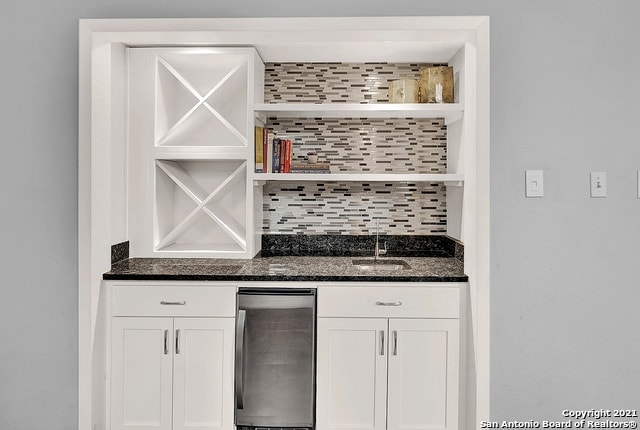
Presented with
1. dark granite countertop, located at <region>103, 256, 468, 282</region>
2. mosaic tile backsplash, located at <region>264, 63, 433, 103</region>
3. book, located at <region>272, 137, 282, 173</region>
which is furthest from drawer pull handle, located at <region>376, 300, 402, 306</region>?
mosaic tile backsplash, located at <region>264, 63, 433, 103</region>

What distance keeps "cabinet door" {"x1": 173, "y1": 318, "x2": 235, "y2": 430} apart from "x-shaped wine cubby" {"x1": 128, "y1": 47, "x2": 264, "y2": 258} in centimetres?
53

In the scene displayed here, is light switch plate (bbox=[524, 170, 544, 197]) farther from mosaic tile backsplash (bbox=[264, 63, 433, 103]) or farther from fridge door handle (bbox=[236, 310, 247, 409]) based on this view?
fridge door handle (bbox=[236, 310, 247, 409])

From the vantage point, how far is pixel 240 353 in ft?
8.45

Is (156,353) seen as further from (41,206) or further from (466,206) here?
(466,206)

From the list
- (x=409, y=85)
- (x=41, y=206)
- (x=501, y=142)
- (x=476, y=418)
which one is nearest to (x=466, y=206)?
(x=501, y=142)

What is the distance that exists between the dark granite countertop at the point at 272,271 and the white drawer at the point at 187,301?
5 cm

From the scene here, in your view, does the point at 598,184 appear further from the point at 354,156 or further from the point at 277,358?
the point at 277,358

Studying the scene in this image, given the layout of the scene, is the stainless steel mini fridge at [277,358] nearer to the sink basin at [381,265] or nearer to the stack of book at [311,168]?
the sink basin at [381,265]

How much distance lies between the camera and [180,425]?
266cm

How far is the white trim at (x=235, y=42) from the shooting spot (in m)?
2.51

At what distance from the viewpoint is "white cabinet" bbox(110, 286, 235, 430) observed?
2.65 metres

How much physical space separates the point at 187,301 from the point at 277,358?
49 centimetres

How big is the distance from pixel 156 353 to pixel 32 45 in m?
1.49

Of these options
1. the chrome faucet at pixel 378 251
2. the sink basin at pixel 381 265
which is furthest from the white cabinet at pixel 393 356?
the chrome faucet at pixel 378 251
